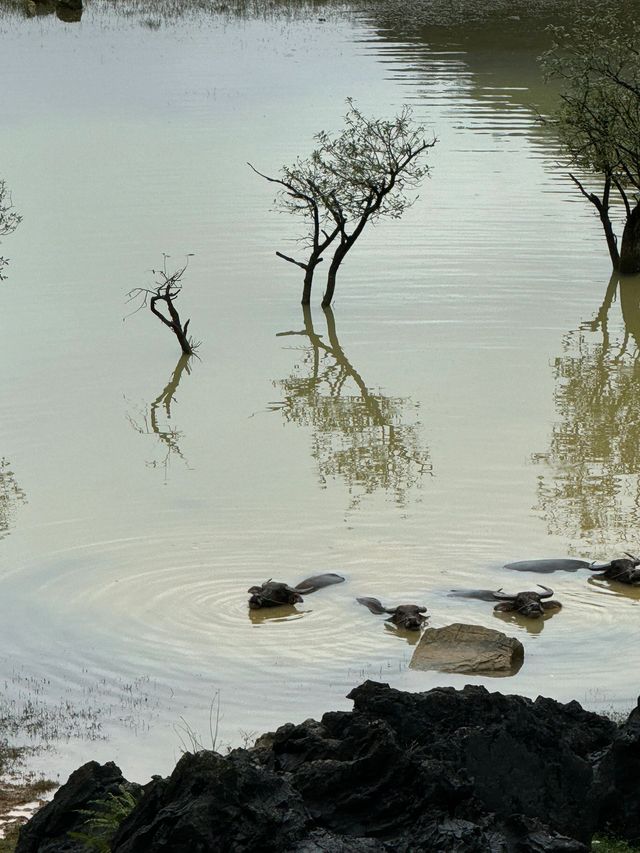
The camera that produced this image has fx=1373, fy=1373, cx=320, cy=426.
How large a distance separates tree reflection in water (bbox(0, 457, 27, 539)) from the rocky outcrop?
12.3 metres

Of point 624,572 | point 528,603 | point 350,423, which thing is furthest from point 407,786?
point 350,423

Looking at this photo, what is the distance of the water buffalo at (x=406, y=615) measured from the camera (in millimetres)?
18828

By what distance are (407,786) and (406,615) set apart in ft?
26.2

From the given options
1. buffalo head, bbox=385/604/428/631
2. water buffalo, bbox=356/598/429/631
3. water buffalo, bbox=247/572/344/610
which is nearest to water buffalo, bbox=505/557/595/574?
water buffalo, bbox=356/598/429/631

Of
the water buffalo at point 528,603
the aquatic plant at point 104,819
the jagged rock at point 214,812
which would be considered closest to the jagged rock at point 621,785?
the jagged rock at point 214,812

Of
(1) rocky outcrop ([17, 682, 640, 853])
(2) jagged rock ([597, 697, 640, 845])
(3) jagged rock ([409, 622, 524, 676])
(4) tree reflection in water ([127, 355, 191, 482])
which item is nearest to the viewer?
(1) rocky outcrop ([17, 682, 640, 853])

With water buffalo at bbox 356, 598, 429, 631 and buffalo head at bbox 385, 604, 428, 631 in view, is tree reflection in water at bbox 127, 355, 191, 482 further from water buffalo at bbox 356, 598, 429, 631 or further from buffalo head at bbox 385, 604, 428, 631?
buffalo head at bbox 385, 604, 428, 631

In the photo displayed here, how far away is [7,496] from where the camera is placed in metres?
25.0

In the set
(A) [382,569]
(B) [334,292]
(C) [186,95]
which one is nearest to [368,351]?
(B) [334,292]

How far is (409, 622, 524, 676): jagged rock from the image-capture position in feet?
57.8

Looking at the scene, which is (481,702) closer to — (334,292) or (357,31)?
(334,292)

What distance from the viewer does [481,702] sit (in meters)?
12.0

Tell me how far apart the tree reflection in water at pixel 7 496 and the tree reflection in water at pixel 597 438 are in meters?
9.18

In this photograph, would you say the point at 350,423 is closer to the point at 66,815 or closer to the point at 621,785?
the point at 621,785
